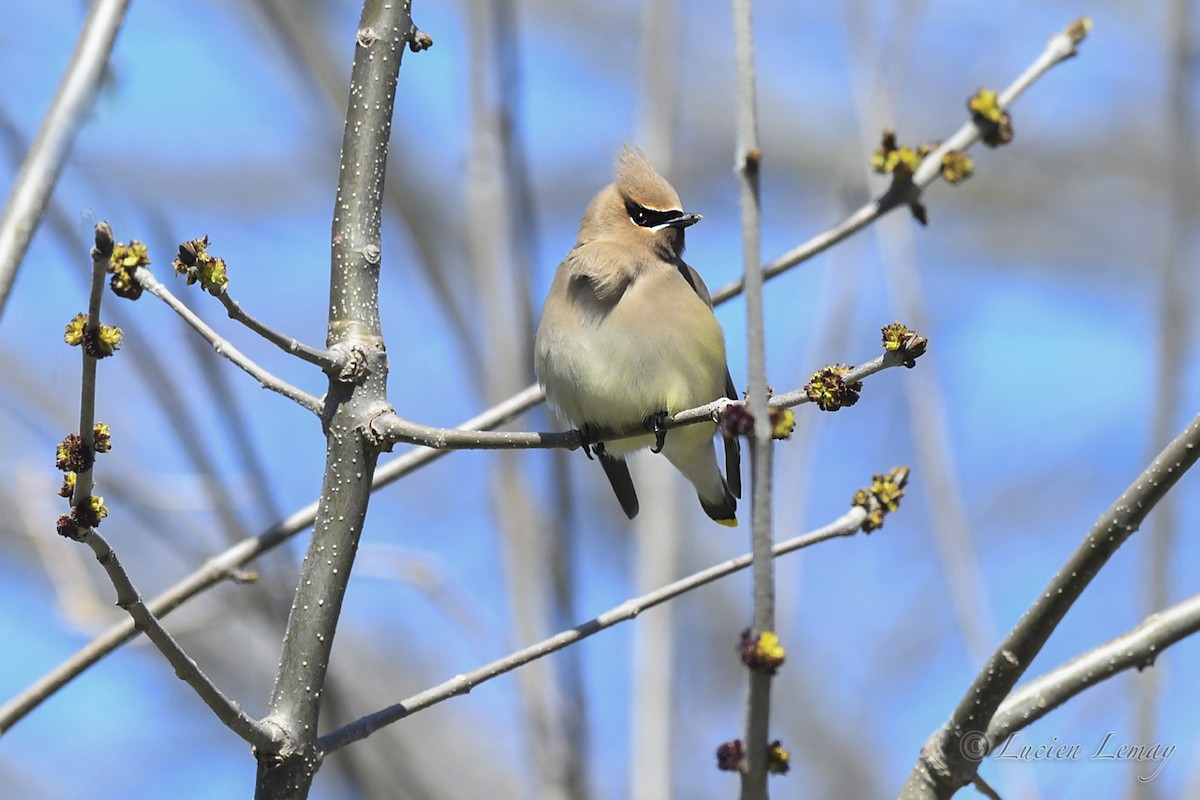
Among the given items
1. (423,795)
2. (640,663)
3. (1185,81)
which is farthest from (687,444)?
(1185,81)

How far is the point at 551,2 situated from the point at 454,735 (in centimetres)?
601

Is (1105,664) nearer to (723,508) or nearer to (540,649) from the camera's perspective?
(540,649)

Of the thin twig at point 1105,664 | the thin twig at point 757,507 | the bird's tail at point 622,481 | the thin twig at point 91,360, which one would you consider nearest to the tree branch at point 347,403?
the thin twig at point 91,360

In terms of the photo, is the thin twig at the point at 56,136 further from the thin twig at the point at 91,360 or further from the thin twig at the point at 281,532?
the thin twig at the point at 281,532

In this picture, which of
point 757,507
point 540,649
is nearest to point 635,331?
point 540,649

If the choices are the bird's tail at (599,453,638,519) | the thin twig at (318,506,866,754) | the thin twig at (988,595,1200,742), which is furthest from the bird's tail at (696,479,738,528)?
the thin twig at (988,595,1200,742)

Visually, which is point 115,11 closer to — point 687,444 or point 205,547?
point 687,444

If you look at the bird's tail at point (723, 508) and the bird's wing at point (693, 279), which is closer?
the bird's wing at point (693, 279)

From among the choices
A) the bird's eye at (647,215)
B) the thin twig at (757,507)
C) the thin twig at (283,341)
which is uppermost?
the bird's eye at (647,215)

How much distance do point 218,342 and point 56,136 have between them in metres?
0.73

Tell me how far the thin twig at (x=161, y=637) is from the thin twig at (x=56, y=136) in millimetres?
621

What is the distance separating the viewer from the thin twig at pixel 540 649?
7.50 ft

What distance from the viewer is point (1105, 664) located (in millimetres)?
2297

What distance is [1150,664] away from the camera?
2.30m
